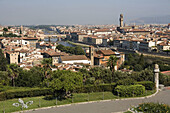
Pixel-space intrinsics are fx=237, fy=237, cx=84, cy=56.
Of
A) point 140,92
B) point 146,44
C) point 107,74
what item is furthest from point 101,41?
point 140,92

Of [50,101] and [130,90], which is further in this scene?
[130,90]

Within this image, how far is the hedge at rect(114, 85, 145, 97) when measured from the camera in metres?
13.1

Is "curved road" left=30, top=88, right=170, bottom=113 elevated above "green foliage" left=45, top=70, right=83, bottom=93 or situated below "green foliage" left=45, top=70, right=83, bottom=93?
below

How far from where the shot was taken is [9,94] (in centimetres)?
1292

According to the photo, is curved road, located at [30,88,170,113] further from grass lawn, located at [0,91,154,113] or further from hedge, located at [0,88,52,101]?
hedge, located at [0,88,52,101]

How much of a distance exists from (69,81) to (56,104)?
4.68ft

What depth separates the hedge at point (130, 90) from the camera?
1313 centimetres

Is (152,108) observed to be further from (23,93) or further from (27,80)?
(27,80)

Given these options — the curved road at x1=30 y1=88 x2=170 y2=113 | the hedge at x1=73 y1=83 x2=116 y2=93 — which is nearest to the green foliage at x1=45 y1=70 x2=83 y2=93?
the hedge at x1=73 y1=83 x2=116 y2=93

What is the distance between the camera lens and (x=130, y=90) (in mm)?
13141

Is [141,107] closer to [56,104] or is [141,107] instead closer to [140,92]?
[140,92]

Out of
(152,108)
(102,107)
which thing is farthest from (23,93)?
(152,108)

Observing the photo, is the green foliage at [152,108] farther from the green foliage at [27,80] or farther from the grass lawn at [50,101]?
the green foliage at [27,80]

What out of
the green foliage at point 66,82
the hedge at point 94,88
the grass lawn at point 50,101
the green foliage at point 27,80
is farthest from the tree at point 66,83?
the green foliage at point 27,80
